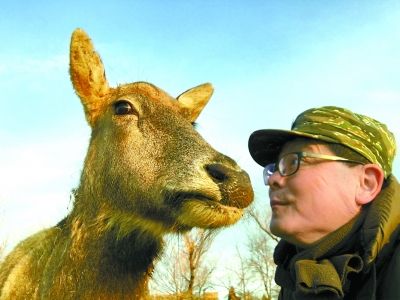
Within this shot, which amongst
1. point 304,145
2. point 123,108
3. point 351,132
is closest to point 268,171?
point 304,145

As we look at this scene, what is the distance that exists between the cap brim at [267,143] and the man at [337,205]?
0.08 feet

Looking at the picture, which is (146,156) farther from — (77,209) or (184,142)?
(77,209)

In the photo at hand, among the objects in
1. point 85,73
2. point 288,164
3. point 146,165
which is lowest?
point 288,164

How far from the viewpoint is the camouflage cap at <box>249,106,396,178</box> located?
2992mm

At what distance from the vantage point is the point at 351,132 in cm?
299

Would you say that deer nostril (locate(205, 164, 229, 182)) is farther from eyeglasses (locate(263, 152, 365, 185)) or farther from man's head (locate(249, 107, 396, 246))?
man's head (locate(249, 107, 396, 246))

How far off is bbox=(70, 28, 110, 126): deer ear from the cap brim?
2.65 metres

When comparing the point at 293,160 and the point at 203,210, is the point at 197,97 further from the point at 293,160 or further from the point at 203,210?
the point at 293,160

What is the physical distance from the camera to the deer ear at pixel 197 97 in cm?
695

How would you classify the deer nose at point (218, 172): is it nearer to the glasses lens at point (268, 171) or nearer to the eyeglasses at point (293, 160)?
the glasses lens at point (268, 171)

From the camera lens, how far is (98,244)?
4.89m

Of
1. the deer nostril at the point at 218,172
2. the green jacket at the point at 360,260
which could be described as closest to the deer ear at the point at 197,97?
the deer nostril at the point at 218,172

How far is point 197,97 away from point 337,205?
176 inches

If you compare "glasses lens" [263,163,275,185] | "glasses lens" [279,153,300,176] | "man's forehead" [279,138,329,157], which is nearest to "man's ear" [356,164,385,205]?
"man's forehead" [279,138,329,157]
